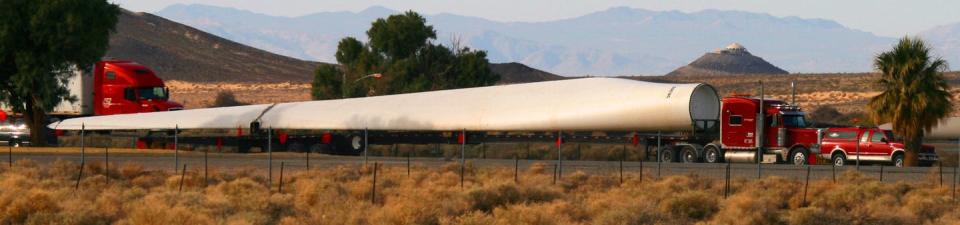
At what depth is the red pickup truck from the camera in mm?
48000

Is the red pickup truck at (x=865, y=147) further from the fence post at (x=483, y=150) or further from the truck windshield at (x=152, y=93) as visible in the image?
the truck windshield at (x=152, y=93)

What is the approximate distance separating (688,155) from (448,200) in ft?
72.9

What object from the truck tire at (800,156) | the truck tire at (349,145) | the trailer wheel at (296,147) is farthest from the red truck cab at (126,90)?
the truck tire at (800,156)

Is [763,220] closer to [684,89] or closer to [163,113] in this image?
[684,89]

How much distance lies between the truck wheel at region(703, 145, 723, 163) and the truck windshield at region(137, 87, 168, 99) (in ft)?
85.8

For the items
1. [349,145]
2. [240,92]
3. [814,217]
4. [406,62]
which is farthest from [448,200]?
[240,92]

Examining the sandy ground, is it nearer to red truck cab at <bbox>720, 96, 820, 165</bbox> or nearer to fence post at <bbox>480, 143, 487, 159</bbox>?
red truck cab at <bbox>720, 96, 820, 165</bbox>

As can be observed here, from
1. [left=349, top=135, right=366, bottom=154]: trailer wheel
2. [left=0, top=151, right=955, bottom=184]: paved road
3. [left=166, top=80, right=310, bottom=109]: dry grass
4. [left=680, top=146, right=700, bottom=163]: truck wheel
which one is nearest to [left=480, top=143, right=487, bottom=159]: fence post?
[left=0, top=151, right=955, bottom=184]: paved road

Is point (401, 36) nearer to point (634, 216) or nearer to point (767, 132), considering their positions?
point (767, 132)

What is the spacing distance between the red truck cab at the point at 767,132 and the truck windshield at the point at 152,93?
26668 millimetres

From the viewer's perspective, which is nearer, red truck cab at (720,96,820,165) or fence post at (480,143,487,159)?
red truck cab at (720,96,820,165)

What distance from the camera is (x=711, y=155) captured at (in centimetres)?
5109

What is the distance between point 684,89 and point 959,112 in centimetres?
6262

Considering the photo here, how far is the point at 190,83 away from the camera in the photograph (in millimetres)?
171250
